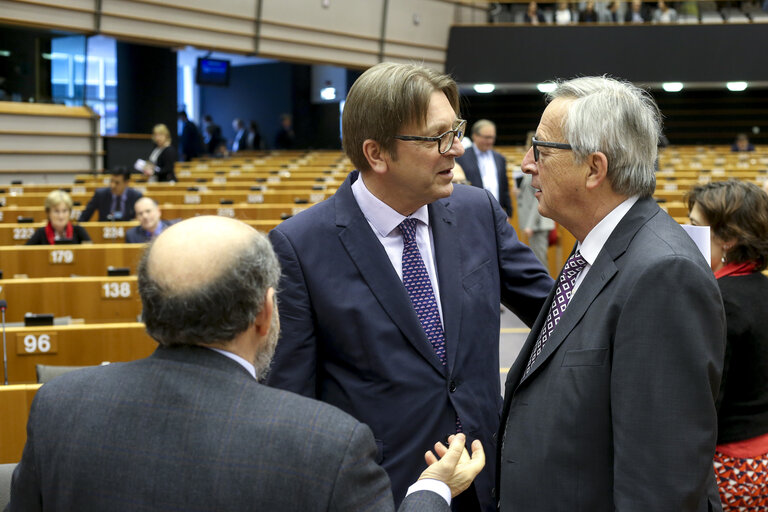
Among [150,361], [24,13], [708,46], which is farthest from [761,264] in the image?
[708,46]

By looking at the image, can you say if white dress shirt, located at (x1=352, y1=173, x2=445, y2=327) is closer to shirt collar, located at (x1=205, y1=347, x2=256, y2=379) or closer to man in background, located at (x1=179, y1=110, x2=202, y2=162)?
shirt collar, located at (x1=205, y1=347, x2=256, y2=379)

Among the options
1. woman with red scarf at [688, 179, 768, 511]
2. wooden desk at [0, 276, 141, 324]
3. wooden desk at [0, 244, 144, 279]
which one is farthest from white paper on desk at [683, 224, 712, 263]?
wooden desk at [0, 244, 144, 279]

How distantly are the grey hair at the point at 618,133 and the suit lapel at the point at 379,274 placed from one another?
0.44m

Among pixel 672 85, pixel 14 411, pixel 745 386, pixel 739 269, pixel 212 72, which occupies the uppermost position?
pixel 672 85

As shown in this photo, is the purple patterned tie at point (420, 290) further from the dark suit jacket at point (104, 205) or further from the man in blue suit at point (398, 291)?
the dark suit jacket at point (104, 205)

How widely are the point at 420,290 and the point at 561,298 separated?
299mm

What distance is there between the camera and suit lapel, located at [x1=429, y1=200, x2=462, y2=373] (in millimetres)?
1623

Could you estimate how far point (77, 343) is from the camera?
3.70 meters

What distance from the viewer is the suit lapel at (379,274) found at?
1.58m

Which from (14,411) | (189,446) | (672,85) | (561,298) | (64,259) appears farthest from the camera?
(672,85)

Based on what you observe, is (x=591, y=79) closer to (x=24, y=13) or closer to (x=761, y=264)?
(x=761, y=264)

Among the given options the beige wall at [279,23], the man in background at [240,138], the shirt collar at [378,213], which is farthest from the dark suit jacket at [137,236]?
the man in background at [240,138]

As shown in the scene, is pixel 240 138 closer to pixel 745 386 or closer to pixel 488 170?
pixel 488 170

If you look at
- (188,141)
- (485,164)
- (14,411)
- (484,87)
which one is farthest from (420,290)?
(484,87)
